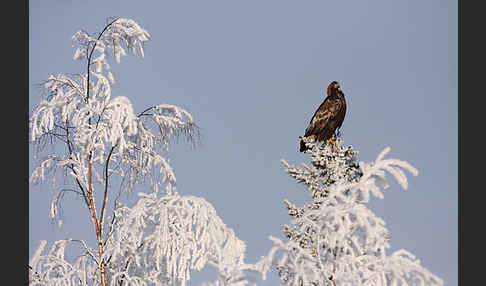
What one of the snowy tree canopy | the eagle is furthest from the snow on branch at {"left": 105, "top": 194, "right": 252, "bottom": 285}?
the eagle

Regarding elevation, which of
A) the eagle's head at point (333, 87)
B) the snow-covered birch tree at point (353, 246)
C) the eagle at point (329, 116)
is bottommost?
the snow-covered birch tree at point (353, 246)

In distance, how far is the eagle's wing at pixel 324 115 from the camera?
40.0 feet

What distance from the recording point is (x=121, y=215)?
945cm

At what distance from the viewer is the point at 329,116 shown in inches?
483

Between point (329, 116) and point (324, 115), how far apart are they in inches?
3.7

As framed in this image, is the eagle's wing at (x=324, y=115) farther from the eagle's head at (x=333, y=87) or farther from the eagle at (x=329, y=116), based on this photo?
the eagle's head at (x=333, y=87)

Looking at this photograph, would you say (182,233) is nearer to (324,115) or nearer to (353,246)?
(353,246)

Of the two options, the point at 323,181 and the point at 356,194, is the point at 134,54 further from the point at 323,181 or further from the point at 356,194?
the point at 356,194

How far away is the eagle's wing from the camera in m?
12.2

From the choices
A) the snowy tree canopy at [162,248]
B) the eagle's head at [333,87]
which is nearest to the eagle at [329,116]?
the eagle's head at [333,87]

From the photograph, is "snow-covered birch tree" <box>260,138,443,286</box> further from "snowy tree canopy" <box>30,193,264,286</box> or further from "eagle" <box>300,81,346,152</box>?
"eagle" <box>300,81,346,152</box>

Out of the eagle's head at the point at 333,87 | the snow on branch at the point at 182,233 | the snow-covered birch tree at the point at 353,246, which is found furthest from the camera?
the eagle's head at the point at 333,87

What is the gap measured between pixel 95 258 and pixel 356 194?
392 cm

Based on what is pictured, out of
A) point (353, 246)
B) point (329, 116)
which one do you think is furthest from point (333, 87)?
point (353, 246)
